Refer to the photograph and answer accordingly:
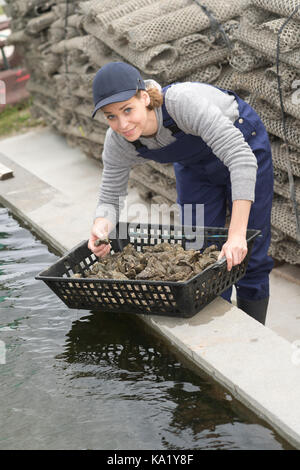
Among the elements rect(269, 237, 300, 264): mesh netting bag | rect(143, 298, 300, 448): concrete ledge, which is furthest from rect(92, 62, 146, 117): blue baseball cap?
rect(269, 237, 300, 264): mesh netting bag

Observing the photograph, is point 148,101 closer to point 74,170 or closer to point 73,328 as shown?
point 73,328

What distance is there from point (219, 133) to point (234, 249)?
1.54 feet

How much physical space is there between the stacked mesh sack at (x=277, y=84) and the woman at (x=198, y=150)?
2.21 ft

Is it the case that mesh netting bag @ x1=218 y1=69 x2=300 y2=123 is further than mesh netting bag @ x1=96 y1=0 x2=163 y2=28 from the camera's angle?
No

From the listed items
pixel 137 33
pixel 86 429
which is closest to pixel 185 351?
pixel 86 429

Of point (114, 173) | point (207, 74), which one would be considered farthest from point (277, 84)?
point (114, 173)

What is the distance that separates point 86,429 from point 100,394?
21 cm

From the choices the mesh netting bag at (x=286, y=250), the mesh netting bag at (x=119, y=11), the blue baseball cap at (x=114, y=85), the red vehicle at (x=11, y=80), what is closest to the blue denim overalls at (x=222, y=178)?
the blue baseball cap at (x=114, y=85)

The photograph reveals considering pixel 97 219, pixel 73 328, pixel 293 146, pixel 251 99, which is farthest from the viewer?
pixel 251 99

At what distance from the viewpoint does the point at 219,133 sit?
2639 millimetres

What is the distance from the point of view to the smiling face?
259 cm

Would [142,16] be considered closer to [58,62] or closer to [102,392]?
[58,62]

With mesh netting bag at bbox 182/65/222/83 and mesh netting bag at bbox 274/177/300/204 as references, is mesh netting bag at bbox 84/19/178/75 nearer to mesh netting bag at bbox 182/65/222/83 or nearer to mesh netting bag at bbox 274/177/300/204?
mesh netting bag at bbox 182/65/222/83
